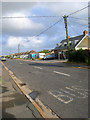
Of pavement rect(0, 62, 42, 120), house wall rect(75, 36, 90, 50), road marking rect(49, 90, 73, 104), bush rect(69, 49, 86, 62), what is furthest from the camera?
house wall rect(75, 36, 90, 50)

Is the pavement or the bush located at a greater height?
the bush

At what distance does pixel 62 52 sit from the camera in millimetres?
37625

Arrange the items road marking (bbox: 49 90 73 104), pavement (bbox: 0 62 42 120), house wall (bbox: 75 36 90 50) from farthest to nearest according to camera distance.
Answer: house wall (bbox: 75 36 90 50), road marking (bbox: 49 90 73 104), pavement (bbox: 0 62 42 120)

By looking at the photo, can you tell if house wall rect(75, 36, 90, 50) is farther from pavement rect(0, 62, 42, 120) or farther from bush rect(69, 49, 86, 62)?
pavement rect(0, 62, 42, 120)

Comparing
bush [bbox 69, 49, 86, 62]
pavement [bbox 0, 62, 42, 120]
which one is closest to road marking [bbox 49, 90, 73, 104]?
pavement [bbox 0, 62, 42, 120]

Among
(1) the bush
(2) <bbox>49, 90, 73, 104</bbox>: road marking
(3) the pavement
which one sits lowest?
(3) the pavement

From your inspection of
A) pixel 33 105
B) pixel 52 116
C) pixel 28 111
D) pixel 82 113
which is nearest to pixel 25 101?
pixel 33 105

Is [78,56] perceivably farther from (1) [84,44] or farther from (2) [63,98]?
(2) [63,98]

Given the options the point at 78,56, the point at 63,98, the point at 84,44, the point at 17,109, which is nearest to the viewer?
the point at 17,109

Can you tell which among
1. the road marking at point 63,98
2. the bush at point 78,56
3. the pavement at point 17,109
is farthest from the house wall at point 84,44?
the pavement at point 17,109

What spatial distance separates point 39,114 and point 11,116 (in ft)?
2.92

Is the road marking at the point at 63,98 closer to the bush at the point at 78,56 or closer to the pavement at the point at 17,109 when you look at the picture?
the pavement at the point at 17,109

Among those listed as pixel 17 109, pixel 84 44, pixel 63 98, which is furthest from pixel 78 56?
pixel 17 109

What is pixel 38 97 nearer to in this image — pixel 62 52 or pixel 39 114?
pixel 39 114
